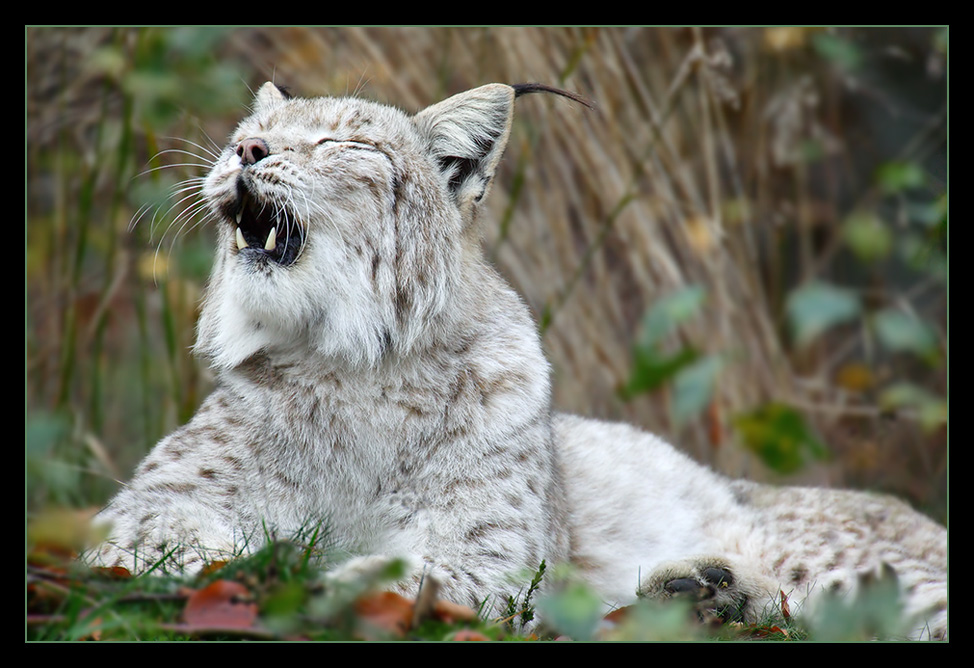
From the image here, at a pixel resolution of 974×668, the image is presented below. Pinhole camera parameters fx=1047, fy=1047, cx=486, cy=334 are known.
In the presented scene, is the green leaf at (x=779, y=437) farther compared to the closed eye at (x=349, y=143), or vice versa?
the green leaf at (x=779, y=437)

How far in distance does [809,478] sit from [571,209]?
3002 mm

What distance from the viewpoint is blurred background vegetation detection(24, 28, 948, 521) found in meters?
7.48

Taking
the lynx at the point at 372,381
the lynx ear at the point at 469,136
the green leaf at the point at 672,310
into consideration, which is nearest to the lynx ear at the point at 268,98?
the lynx at the point at 372,381

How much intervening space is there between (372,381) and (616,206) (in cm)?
389

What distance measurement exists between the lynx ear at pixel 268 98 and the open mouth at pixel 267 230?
2.77ft

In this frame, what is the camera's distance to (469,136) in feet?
15.4

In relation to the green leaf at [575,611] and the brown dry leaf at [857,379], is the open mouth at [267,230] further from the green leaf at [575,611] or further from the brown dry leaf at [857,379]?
the brown dry leaf at [857,379]

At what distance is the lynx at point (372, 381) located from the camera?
13.7 ft

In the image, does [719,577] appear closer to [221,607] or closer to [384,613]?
[384,613]

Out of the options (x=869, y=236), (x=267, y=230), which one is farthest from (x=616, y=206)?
(x=267, y=230)

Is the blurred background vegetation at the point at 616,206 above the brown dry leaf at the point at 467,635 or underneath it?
above

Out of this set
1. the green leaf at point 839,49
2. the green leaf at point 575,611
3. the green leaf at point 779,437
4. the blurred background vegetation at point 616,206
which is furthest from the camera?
the blurred background vegetation at point 616,206

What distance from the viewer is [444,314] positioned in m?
4.52

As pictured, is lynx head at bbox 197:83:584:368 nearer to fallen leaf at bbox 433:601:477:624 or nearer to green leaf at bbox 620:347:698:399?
green leaf at bbox 620:347:698:399
